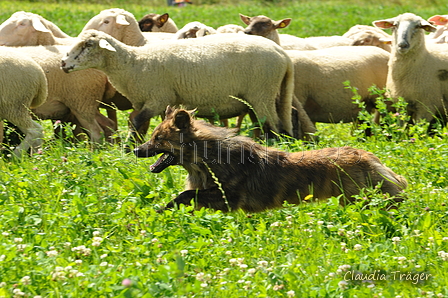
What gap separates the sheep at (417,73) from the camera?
845cm

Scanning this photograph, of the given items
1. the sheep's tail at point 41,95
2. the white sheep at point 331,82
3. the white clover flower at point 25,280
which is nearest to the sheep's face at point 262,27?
the white sheep at point 331,82

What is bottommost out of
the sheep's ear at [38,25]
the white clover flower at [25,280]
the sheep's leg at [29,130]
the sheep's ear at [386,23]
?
the sheep's leg at [29,130]

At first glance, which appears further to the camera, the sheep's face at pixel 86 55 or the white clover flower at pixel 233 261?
the sheep's face at pixel 86 55

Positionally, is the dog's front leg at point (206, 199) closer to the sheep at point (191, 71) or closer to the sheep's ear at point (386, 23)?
the sheep at point (191, 71)

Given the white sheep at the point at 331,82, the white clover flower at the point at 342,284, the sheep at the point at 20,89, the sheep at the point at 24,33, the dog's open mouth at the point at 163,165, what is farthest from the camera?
the sheep at the point at 24,33

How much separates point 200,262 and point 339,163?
66.3 inches

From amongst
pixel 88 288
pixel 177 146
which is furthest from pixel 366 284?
pixel 177 146

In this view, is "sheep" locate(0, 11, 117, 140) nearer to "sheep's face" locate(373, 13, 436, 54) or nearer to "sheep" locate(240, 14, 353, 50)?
"sheep" locate(240, 14, 353, 50)

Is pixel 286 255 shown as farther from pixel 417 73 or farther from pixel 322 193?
pixel 417 73

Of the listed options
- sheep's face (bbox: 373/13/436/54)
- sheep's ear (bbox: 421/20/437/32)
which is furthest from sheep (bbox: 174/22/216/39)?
sheep's ear (bbox: 421/20/437/32)

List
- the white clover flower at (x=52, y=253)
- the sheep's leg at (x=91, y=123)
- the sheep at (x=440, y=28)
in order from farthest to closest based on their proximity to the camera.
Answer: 1. the sheep at (x=440, y=28)
2. the sheep's leg at (x=91, y=123)
3. the white clover flower at (x=52, y=253)

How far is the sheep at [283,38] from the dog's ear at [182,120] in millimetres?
5262

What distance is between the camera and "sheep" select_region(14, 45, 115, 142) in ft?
26.9

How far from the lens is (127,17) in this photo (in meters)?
9.83
